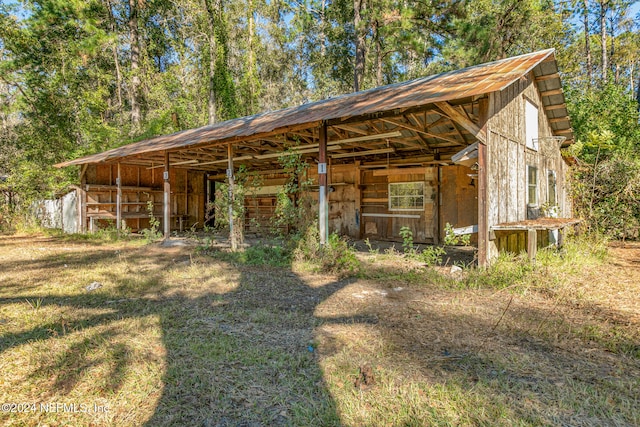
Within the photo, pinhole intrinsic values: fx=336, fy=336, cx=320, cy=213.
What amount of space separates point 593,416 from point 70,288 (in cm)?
674

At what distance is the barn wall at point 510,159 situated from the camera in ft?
20.6

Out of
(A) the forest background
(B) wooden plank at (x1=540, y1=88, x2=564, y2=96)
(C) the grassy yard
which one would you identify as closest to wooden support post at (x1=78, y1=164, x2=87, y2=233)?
(A) the forest background

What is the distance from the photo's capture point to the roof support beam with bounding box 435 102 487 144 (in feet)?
18.4

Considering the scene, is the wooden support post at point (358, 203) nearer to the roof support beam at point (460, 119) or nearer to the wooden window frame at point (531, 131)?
the wooden window frame at point (531, 131)

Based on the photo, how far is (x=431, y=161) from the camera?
10.5 metres

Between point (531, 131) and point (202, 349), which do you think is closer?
point (202, 349)

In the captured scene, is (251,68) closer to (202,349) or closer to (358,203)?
(358,203)

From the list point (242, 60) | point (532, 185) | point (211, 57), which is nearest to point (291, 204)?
point (532, 185)

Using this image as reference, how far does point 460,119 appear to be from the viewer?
571 centimetres

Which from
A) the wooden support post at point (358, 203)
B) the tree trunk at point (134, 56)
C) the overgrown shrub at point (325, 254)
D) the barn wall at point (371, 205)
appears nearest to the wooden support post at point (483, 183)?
the overgrown shrub at point (325, 254)

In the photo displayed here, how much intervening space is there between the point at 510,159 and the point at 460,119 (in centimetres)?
222

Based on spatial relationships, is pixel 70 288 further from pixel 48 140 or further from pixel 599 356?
pixel 48 140

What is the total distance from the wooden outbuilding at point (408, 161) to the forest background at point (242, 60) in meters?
2.35

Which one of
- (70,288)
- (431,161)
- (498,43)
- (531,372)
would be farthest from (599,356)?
(498,43)
